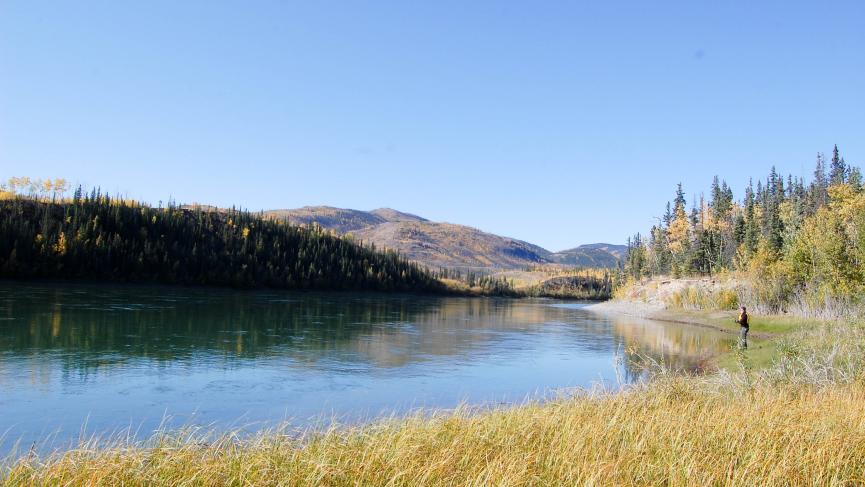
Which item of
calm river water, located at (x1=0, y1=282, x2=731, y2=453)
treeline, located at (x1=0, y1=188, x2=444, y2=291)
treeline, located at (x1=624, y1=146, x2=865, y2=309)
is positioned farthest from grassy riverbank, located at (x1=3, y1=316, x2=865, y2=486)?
treeline, located at (x1=0, y1=188, x2=444, y2=291)

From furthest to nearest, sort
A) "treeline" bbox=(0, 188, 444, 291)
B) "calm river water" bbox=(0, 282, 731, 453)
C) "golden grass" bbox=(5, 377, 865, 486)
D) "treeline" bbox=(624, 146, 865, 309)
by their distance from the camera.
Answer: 1. "treeline" bbox=(0, 188, 444, 291)
2. "treeline" bbox=(624, 146, 865, 309)
3. "calm river water" bbox=(0, 282, 731, 453)
4. "golden grass" bbox=(5, 377, 865, 486)

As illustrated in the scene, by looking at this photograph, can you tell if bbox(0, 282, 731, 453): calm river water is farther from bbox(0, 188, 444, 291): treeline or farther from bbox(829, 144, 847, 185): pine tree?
bbox(829, 144, 847, 185): pine tree

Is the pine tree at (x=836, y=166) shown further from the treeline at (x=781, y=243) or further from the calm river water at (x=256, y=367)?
the calm river water at (x=256, y=367)

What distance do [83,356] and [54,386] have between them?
25.7ft

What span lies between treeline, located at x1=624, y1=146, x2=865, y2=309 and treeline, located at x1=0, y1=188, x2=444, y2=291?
7856cm

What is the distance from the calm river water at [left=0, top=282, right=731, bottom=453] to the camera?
19250 millimetres

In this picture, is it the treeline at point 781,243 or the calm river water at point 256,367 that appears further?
the treeline at point 781,243

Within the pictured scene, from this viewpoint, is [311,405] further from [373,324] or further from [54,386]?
[373,324]

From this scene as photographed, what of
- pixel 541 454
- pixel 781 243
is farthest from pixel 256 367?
pixel 781 243

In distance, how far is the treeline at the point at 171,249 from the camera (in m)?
107

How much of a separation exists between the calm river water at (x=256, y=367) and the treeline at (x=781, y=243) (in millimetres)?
10217

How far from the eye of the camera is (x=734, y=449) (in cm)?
952

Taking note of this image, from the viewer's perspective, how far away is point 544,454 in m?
9.59

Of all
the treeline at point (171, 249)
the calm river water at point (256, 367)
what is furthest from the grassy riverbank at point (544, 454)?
the treeline at point (171, 249)
